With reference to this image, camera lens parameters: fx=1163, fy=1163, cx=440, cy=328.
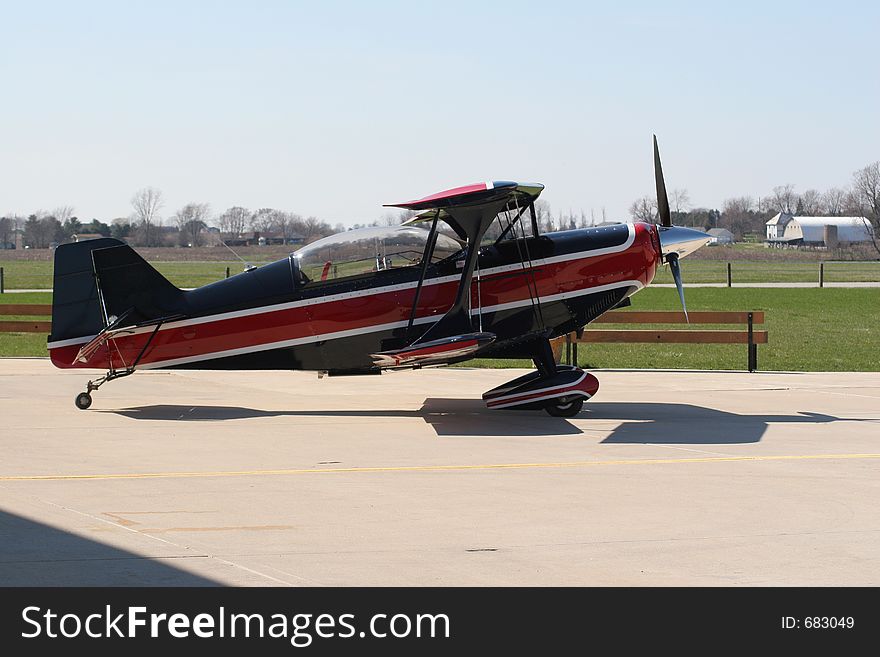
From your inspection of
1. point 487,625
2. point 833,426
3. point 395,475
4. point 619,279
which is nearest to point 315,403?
point 619,279

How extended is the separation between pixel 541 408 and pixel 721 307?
25.4 m

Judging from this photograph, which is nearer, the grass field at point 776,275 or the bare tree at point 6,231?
the grass field at point 776,275

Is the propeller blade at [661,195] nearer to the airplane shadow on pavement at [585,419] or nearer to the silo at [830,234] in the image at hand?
Result: the airplane shadow on pavement at [585,419]

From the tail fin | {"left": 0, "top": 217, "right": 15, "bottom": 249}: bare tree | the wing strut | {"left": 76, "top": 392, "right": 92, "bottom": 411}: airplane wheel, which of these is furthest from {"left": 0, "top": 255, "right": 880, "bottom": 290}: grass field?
{"left": 0, "top": 217, "right": 15, "bottom": 249}: bare tree

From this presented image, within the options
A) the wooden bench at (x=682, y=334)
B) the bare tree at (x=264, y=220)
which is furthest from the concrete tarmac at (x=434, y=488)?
the bare tree at (x=264, y=220)

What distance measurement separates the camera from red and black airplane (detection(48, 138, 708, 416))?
46.6ft

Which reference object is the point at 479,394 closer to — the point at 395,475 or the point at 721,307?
the point at 395,475

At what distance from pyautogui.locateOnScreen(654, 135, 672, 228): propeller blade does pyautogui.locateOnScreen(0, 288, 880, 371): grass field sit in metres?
5.97

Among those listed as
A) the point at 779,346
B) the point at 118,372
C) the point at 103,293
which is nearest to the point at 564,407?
the point at 118,372

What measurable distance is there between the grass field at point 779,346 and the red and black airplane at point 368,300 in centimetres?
625

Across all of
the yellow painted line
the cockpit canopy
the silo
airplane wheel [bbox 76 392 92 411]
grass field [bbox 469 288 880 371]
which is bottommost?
the silo

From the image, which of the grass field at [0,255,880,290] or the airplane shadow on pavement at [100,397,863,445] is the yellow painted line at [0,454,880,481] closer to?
the airplane shadow on pavement at [100,397,863,445]

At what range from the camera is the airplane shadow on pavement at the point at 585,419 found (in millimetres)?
12727

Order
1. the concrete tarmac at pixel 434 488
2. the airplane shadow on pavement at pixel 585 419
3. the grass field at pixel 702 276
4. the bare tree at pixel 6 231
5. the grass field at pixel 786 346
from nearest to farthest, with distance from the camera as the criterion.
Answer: the concrete tarmac at pixel 434 488 < the airplane shadow on pavement at pixel 585 419 < the grass field at pixel 786 346 < the grass field at pixel 702 276 < the bare tree at pixel 6 231
